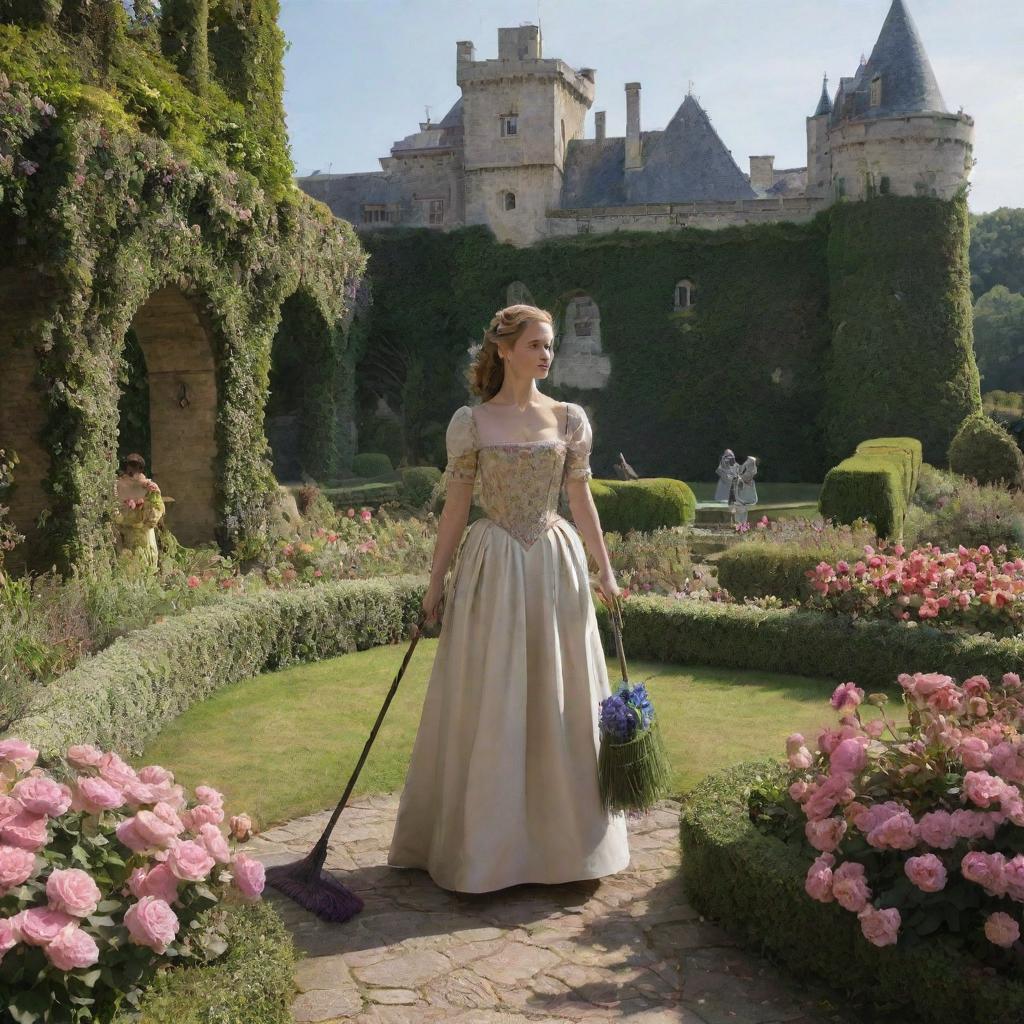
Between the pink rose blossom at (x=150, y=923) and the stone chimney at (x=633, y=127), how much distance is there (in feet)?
97.6

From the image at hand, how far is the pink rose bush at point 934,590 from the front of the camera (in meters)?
7.83

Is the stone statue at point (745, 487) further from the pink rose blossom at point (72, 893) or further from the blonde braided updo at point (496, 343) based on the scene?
the pink rose blossom at point (72, 893)

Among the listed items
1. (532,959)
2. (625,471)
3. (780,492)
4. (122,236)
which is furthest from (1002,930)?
(780,492)

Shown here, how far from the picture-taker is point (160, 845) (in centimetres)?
302

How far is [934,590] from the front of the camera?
8102mm

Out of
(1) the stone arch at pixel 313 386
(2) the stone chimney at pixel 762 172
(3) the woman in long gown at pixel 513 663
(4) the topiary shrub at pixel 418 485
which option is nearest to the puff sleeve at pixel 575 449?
(3) the woman in long gown at pixel 513 663

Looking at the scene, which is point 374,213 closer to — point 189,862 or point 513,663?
point 513,663

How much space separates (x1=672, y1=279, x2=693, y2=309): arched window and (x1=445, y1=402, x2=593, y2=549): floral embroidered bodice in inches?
980

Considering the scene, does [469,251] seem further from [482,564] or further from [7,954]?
[7,954]

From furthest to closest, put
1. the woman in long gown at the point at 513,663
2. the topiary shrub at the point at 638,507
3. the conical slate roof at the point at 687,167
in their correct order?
the conical slate roof at the point at 687,167
the topiary shrub at the point at 638,507
the woman in long gown at the point at 513,663

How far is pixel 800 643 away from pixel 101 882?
253 inches

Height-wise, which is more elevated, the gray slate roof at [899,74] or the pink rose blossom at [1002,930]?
the gray slate roof at [899,74]

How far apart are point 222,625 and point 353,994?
468 centimetres

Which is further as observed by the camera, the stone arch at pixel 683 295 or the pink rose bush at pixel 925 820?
the stone arch at pixel 683 295
